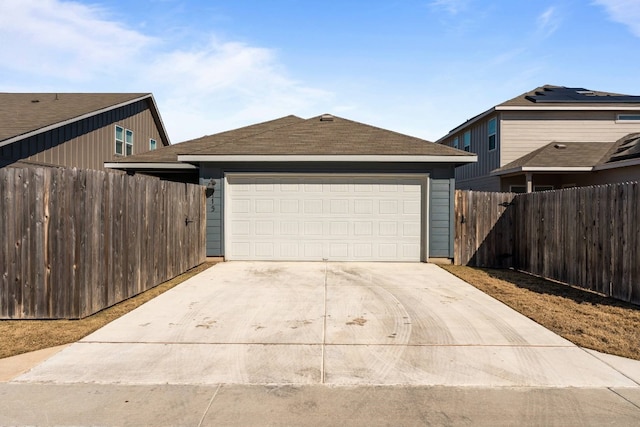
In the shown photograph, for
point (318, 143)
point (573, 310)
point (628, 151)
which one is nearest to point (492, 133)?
point (628, 151)

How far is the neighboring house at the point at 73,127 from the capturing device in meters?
12.9

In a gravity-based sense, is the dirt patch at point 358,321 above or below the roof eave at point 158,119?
below

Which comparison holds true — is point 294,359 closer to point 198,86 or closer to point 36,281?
point 36,281

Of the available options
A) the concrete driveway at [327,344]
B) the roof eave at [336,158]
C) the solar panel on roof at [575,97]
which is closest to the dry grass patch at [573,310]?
the concrete driveway at [327,344]

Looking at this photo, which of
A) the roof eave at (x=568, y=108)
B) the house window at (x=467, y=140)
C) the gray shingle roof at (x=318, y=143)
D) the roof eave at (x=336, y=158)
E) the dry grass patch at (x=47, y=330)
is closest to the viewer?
the dry grass patch at (x=47, y=330)

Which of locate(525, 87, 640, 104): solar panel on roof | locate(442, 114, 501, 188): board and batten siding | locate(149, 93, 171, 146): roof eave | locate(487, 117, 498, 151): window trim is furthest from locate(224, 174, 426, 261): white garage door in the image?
locate(149, 93, 171, 146): roof eave

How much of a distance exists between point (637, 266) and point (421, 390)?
5356mm

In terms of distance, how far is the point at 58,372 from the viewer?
3900 mm

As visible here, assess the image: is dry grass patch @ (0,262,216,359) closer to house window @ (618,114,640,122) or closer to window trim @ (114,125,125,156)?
window trim @ (114,125,125,156)

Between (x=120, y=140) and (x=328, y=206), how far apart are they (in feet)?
41.8

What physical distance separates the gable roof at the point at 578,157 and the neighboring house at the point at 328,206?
222 inches

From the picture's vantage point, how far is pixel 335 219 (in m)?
11.5

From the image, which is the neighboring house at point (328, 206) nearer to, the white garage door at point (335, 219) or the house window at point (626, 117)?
the white garage door at point (335, 219)

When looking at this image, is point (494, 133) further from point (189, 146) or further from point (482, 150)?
point (189, 146)
